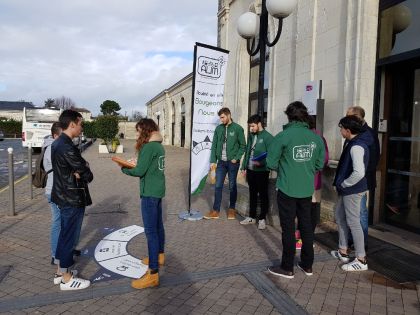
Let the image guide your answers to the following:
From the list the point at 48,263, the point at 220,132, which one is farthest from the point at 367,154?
the point at 48,263

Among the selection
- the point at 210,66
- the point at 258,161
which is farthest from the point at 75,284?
the point at 210,66

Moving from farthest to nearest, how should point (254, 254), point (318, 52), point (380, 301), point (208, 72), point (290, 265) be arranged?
1. point (318, 52)
2. point (208, 72)
3. point (254, 254)
4. point (290, 265)
5. point (380, 301)

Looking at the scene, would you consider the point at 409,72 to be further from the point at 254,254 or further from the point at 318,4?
the point at 254,254

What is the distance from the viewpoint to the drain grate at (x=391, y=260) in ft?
13.4

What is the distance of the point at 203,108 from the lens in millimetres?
6695

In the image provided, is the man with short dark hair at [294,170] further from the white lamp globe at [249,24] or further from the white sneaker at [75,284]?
the white lamp globe at [249,24]

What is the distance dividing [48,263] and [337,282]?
10.7 ft

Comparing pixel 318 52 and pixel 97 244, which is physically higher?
pixel 318 52

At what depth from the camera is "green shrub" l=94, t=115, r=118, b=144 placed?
23.7m

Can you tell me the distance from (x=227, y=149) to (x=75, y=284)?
351 centimetres

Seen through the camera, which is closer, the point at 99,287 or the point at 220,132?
the point at 99,287

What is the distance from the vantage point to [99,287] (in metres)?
3.78

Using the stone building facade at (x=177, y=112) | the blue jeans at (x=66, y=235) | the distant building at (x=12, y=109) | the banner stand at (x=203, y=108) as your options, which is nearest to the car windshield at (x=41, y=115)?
the stone building facade at (x=177, y=112)

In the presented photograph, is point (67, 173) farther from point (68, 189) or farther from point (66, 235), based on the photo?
point (66, 235)
